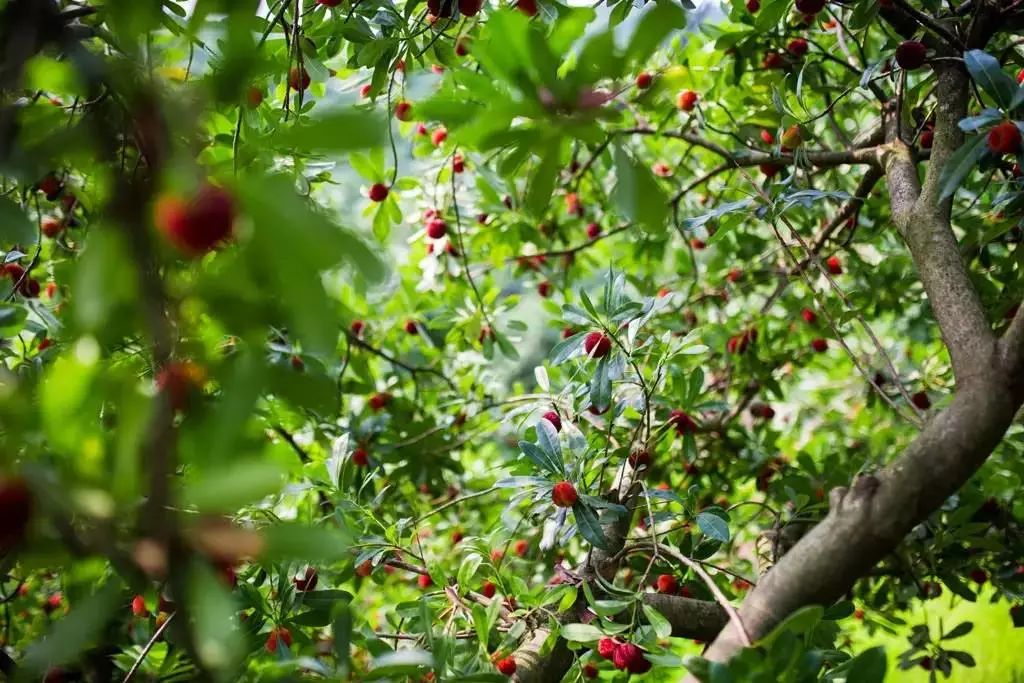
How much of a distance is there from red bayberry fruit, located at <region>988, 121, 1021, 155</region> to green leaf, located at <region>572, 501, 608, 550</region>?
0.67 m

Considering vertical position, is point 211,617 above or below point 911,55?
below

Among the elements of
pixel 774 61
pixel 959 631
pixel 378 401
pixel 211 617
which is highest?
pixel 774 61

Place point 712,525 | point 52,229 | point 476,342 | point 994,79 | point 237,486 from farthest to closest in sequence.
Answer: point 476,342 < point 52,229 < point 712,525 < point 994,79 < point 237,486

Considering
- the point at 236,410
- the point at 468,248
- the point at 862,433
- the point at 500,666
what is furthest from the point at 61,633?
the point at 862,433

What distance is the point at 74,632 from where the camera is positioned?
50cm

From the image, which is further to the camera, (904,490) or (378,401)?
(378,401)

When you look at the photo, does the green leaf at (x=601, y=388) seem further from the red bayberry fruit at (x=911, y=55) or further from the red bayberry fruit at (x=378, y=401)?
the red bayberry fruit at (x=378, y=401)

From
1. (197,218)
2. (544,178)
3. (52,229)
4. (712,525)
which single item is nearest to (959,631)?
(712,525)

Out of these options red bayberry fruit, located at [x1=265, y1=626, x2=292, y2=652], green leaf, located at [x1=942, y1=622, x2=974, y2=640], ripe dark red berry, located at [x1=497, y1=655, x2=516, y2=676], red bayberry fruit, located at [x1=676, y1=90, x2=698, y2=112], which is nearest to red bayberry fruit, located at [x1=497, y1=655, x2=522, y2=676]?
ripe dark red berry, located at [x1=497, y1=655, x2=516, y2=676]

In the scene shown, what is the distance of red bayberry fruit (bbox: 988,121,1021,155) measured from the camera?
907 mm

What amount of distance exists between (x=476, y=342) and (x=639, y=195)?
1391 mm

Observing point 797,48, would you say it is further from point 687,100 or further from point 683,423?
point 683,423

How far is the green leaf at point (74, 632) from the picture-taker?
1.62ft

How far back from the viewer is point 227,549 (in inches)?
19.0
